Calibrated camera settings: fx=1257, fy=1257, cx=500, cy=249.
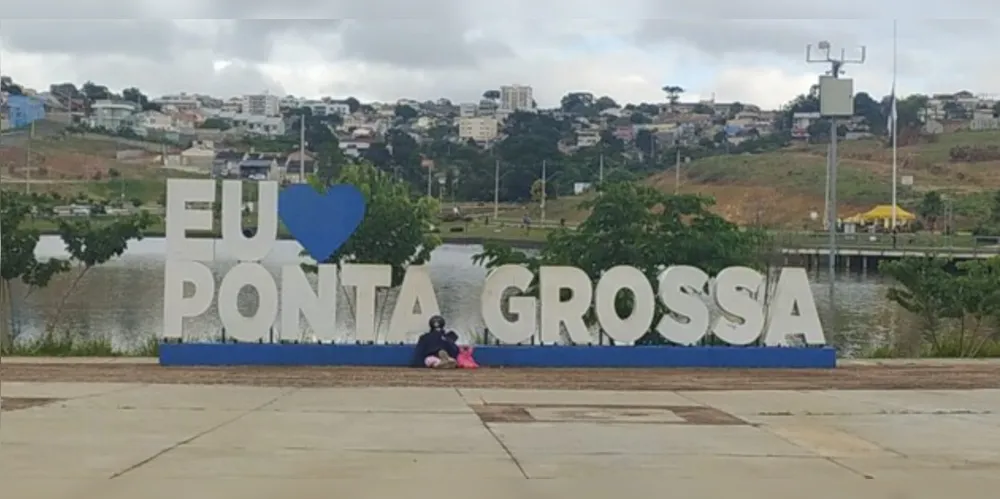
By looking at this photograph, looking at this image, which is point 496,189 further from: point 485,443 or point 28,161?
point 485,443

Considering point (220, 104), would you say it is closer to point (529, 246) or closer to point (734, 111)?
point (529, 246)

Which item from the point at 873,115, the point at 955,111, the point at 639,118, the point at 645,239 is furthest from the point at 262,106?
the point at 955,111

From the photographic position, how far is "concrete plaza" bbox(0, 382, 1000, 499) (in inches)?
328

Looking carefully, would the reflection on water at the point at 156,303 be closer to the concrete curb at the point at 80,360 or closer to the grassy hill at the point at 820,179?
the concrete curb at the point at 80,360

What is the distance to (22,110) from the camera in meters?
27.5

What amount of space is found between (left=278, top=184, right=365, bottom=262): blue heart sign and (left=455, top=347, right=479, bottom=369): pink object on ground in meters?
2.47

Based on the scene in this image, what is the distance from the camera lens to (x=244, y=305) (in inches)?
1005

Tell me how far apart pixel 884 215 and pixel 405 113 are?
28.8 metres

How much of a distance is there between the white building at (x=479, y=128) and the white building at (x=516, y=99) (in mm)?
803

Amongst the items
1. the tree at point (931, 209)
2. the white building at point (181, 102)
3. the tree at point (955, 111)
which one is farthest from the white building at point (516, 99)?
the tree at point (955, 111)

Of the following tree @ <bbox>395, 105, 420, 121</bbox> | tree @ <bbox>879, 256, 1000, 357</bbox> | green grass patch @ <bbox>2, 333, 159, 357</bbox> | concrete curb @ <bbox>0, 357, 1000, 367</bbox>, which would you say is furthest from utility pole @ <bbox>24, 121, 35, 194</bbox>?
tree @ <bbox>879, 256, 1000, 357</bbox>

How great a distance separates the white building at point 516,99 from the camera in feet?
138

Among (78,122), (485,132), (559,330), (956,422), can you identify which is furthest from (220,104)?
(956,422)

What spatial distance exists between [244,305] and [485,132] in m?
17.0
